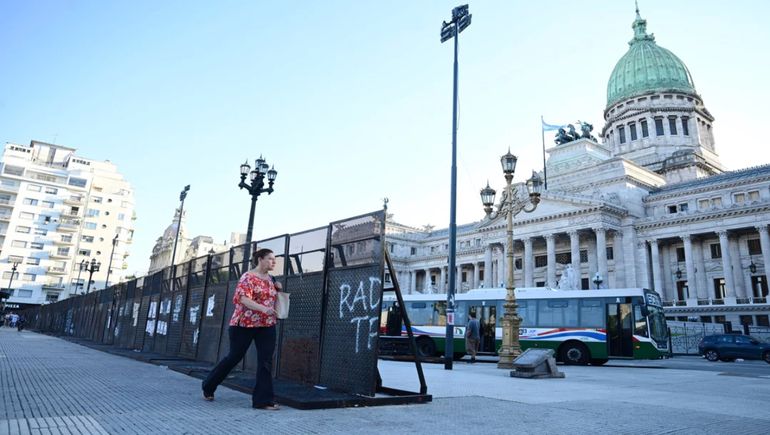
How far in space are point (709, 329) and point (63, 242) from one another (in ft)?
264

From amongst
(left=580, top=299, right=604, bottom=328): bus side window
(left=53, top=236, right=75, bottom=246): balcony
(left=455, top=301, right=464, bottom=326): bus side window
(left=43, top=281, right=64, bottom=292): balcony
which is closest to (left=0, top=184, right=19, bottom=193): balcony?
(left=53, top=236, right=75, bottom=246): balcony

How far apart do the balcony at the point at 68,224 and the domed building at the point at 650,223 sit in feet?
162

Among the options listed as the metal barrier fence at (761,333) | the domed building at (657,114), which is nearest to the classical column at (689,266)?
the metal barrier fence at (761,333)

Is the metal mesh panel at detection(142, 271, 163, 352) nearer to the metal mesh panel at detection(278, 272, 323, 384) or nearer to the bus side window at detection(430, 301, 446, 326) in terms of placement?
the metal mesh panel at detection(278, 272, 323, 384)

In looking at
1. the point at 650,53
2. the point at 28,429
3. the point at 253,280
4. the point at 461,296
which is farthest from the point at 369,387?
the point at 650,53

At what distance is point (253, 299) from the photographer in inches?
219

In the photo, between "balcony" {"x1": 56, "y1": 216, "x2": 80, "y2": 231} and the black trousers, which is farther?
"balcony" {"x1": 56, "y1": 216, "x2": 80, "y2": 231}

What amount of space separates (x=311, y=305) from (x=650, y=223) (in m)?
48.9

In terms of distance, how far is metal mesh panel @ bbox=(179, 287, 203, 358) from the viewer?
428 inches

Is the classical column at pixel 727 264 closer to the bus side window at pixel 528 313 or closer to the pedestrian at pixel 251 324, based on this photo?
the bus side window at pixel 528 313

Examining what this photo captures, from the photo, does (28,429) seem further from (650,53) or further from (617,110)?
(650,53)

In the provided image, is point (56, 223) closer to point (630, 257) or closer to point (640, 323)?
point (630, 257)

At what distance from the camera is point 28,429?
153 inches

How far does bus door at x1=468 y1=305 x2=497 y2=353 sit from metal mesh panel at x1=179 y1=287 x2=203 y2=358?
14.7 metres
